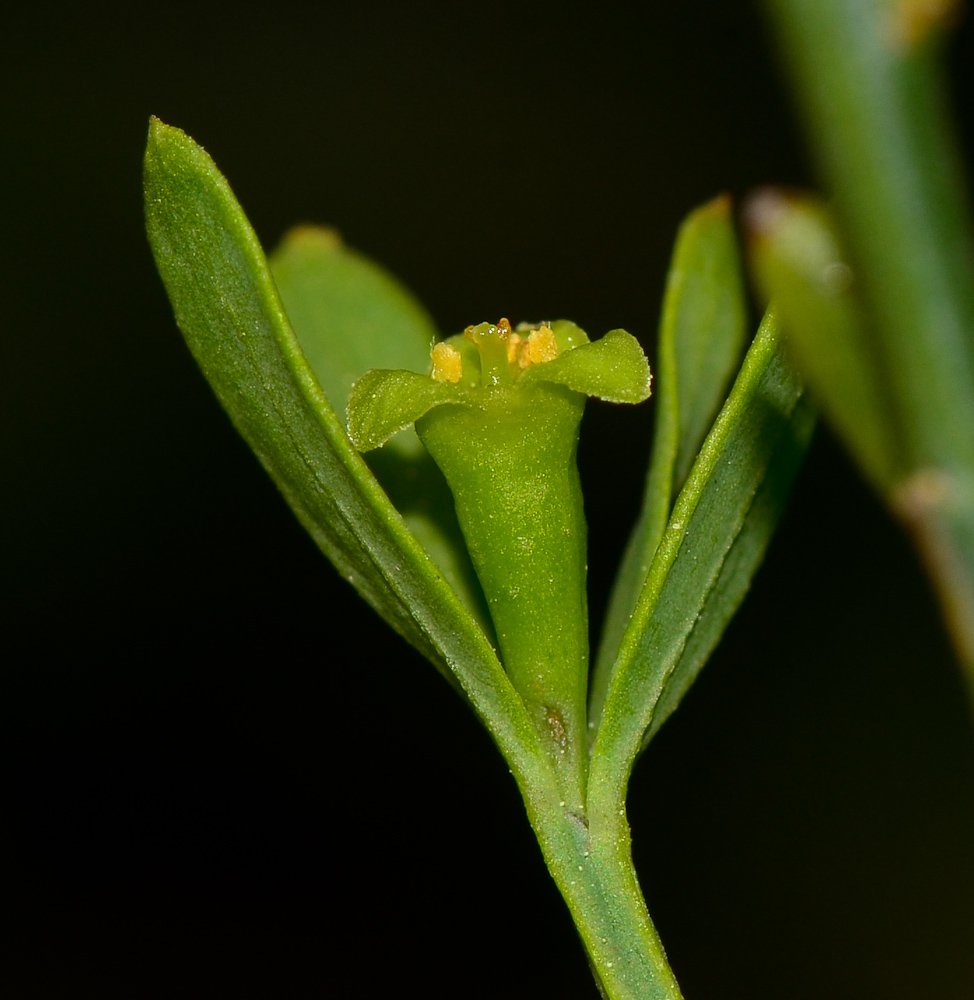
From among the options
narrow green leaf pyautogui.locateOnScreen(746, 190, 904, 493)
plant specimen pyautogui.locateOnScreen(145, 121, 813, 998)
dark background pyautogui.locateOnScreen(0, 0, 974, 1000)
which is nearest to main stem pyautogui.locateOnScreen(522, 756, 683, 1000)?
plant specimen pyautogui.locateOnScreen(145, 121, 813, 998)

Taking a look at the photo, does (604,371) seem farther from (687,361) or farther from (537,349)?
(687,361)

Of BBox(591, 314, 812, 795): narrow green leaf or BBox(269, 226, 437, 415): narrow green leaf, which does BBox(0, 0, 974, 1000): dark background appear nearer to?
BBox(269, 226, 437, 415): narrow green leaf

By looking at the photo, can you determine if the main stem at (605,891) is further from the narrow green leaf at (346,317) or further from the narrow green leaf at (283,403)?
the narrow green leaf at (346,317)

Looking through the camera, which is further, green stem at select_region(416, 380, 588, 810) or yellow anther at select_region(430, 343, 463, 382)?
yellow anther at select_region(430, 343, 463, 382)

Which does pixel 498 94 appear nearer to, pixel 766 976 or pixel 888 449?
pixel 766 976

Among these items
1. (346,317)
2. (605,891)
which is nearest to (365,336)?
(346,317)

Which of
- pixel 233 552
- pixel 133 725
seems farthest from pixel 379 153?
pixel 133 725

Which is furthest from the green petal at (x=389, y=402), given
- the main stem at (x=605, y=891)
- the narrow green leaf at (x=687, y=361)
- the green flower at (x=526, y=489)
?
the main stem at (x=605, y=891)

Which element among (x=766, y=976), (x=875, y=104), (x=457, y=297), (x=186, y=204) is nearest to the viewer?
(x=875, y=104)
